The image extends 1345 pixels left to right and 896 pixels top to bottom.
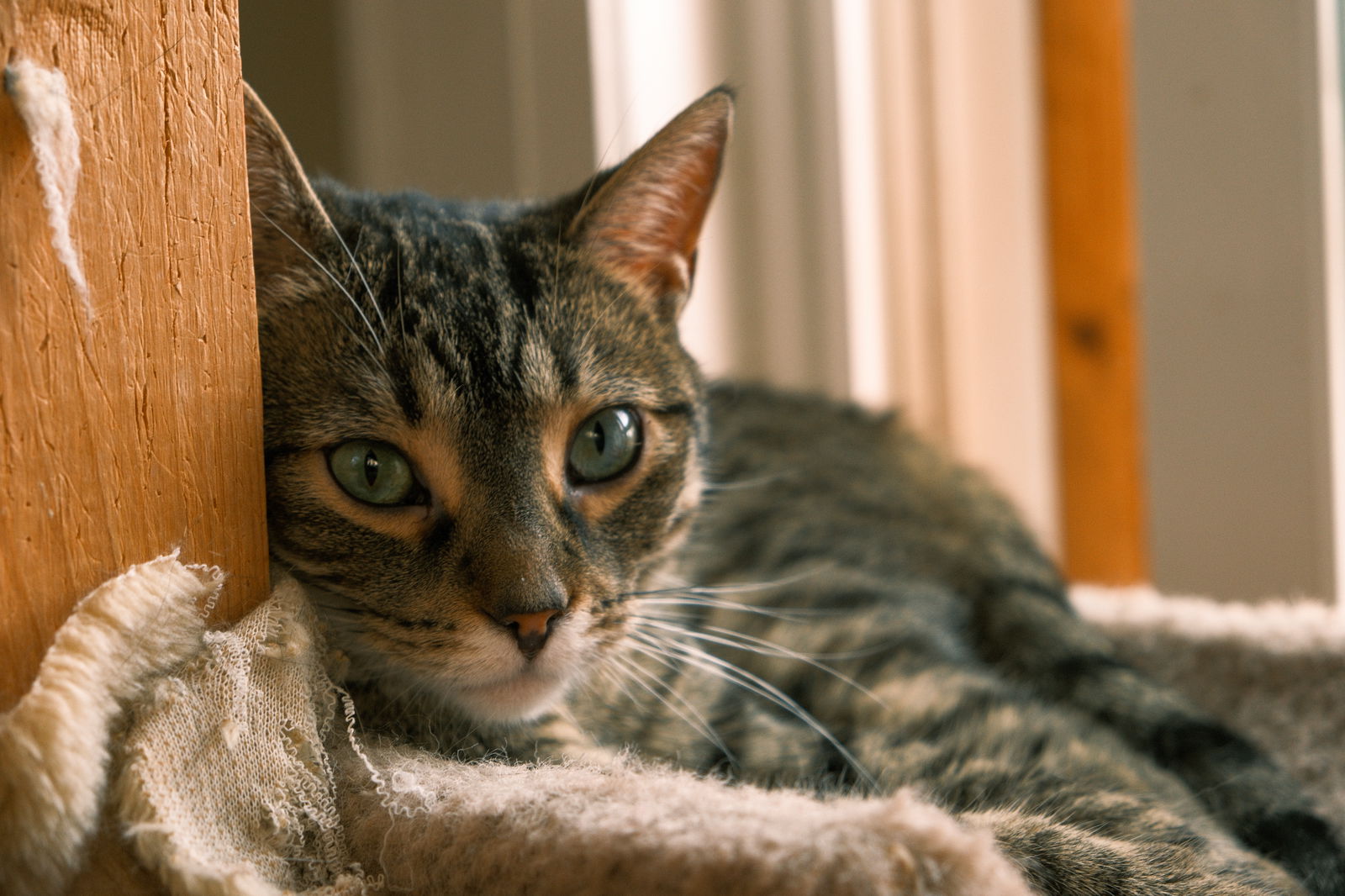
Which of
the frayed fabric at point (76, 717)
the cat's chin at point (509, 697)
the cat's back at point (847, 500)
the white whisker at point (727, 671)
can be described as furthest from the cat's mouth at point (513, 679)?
the cat's back at point (847, 500)

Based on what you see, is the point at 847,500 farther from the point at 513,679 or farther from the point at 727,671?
the point at 513,679

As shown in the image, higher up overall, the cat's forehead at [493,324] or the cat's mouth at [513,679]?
the cat's forehead at [493,324]

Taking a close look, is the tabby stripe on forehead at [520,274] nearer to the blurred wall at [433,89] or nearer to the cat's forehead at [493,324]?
the cat's forehead at [493,324]

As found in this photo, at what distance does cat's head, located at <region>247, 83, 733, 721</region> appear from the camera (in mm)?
859

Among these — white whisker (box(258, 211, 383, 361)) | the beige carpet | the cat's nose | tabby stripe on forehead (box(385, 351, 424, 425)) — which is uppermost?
white whisker (box(258, 211, 383, 361))

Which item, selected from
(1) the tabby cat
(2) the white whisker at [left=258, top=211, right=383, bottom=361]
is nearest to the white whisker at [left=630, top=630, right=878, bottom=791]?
(1) the tabby cat

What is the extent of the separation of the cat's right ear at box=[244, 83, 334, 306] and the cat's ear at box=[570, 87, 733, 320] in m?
0.25

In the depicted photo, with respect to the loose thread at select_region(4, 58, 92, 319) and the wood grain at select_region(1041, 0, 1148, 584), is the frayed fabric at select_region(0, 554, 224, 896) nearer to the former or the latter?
the loose thread at select_region(4, 58, 92, 319)

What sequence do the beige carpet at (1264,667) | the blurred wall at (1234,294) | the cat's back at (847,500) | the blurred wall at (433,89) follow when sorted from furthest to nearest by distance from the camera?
the blurred wall at (433,89) → the blurred wall at (1234,294) → the cat's back at (847,500) → the beige carpet at (1264,667)

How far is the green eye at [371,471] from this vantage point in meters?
0.89

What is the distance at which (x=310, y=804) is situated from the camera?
0.75 m

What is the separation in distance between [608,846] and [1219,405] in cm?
165

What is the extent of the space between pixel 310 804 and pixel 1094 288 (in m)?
1.87

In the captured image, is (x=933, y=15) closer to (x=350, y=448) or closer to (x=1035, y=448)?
(x=1035, y=448)
